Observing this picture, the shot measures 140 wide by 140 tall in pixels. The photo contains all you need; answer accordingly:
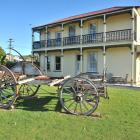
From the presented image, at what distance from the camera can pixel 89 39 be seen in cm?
2545

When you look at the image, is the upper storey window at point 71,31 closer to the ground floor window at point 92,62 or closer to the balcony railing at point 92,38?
the balcony railing at point 92,38

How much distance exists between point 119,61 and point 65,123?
17.1 metres

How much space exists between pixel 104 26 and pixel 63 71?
7.57 metres

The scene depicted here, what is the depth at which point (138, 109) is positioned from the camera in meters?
8.97

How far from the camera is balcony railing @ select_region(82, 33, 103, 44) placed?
2473cm

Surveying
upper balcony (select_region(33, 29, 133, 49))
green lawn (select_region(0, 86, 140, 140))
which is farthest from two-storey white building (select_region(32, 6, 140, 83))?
green lawn (select_region(0, 86, 140, 140))

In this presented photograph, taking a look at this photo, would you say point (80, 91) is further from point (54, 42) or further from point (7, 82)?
point (54, 42)

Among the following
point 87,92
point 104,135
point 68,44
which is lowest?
point 104,135

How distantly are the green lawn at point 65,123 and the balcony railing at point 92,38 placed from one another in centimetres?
1564

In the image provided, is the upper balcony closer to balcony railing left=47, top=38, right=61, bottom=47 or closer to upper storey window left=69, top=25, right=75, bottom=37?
balcony railing left=47, top=38, right=61, bottom=47

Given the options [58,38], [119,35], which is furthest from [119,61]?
[58,38]

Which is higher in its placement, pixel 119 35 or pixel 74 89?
pixel 119 35

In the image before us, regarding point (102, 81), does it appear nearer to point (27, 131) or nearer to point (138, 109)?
point (138, 109)

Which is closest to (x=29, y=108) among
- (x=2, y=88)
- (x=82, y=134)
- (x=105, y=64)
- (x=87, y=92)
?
(x=2, y=88)
